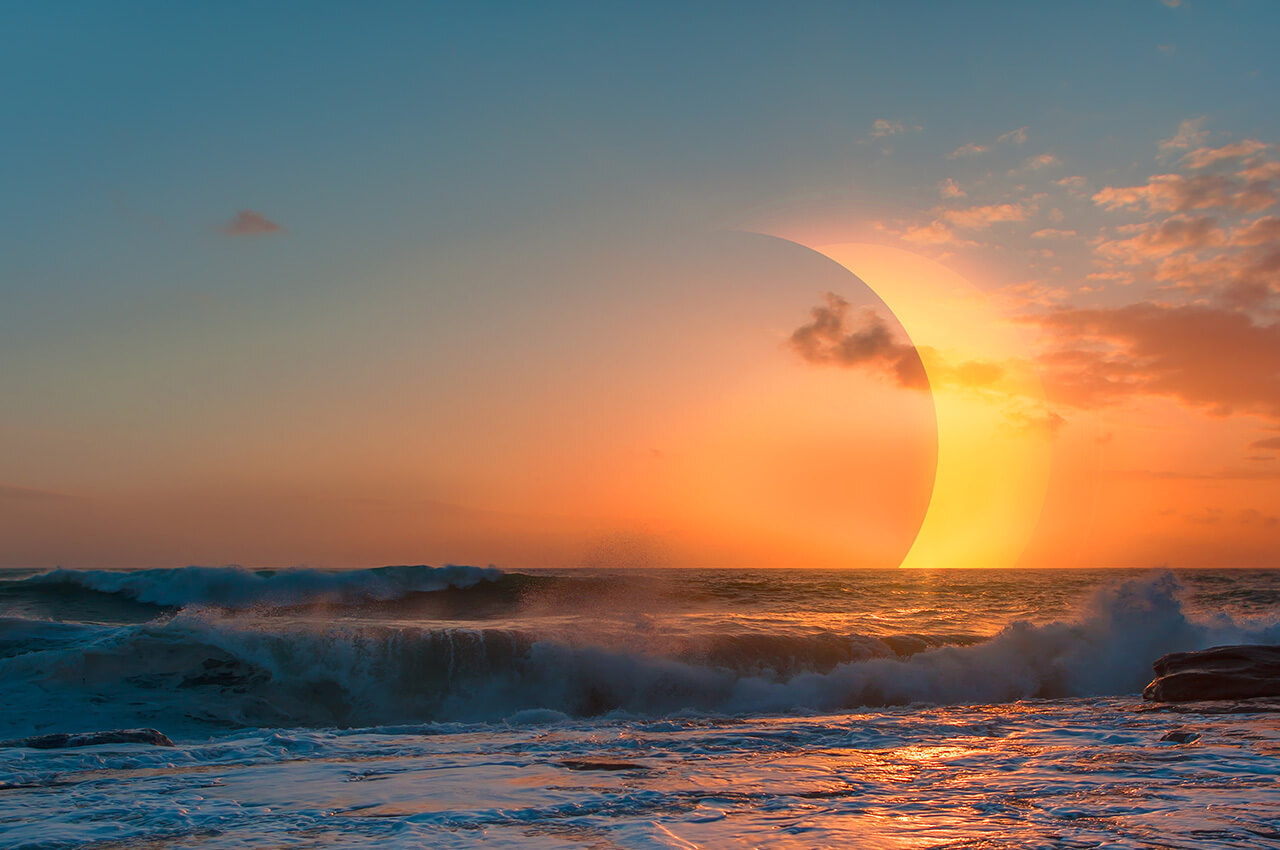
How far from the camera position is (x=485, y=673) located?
52.3ft

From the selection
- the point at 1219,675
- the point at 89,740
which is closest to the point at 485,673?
the point at 89,740

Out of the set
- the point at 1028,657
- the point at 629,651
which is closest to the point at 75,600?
the point at 629,651

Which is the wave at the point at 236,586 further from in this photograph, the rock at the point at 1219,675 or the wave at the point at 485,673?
the rock at the point at 1219,675

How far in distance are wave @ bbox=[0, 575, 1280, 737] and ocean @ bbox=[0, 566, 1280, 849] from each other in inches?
2.5

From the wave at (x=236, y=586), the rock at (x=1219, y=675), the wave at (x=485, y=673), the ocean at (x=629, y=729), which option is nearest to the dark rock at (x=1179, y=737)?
the ocean at (x=629, y=729)

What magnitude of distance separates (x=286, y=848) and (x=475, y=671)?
409 inches

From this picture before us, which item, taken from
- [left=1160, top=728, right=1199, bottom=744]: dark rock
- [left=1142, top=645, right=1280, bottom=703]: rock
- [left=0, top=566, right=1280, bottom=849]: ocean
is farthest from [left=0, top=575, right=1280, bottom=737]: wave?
[left=1160, top=728, right=1199, bottom=744]: dark rock

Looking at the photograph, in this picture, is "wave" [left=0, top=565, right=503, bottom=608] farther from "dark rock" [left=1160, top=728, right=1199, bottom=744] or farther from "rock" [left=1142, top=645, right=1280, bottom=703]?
"dark rock" [left=1160, top=728, right=1199, bottom=744]

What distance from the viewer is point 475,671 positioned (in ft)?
52.4

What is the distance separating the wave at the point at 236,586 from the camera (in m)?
27.4

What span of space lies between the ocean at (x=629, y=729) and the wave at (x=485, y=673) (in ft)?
0.21

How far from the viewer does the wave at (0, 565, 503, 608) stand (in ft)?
89.8

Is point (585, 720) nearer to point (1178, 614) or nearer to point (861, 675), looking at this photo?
point (861, 675)

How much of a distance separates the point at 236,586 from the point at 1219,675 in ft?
91.3
